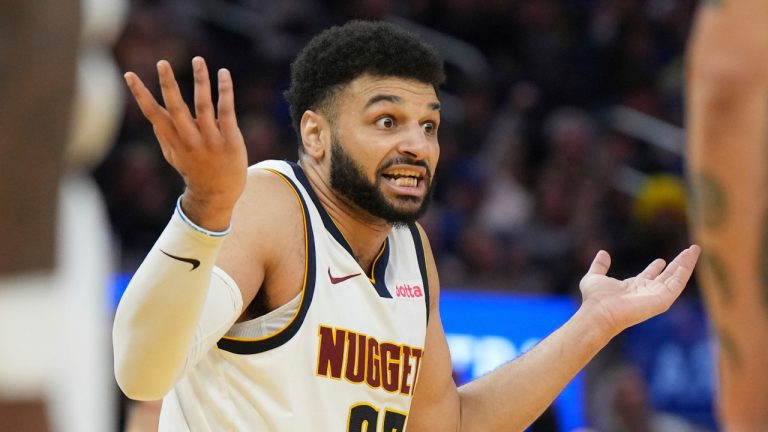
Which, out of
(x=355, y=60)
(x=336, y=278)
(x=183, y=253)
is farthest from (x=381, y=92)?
(x=183, y=253)

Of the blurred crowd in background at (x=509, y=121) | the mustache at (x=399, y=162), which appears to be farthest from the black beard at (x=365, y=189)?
the blurred crowd in background at (x=509, y=121)

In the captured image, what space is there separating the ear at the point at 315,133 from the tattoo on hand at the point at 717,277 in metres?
2.03

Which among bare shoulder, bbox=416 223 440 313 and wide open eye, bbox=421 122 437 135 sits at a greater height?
wide open eye, bbox=421 122 437 135

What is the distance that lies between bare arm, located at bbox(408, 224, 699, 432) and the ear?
0.58m

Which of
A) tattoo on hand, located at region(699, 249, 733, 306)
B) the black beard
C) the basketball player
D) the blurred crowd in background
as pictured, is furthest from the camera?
the blurred crowd in background

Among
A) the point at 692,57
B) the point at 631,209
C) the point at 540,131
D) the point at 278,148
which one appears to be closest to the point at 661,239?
the point at 631,209

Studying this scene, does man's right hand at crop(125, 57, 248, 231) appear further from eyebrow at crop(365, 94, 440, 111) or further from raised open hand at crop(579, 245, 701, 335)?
raised open hand at crop(579, 245, 701, 335)

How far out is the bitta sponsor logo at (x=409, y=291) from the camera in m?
3.81

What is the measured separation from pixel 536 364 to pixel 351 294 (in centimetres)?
72

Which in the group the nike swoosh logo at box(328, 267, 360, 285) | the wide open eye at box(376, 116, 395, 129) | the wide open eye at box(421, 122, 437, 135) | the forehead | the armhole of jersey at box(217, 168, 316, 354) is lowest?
the armhole of jersey at box(217, 168, 316, 354)

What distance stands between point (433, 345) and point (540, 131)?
7.18 m

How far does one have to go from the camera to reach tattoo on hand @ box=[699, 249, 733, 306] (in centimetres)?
181

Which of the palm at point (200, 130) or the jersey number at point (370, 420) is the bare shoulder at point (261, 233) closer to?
the jersey number at point (370, 420)

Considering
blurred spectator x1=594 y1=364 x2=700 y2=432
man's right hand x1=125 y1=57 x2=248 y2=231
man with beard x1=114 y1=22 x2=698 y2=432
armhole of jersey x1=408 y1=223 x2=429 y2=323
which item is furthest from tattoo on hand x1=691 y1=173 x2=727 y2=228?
blurred spectator x1=594 y1=364 x2=700 y2=432
